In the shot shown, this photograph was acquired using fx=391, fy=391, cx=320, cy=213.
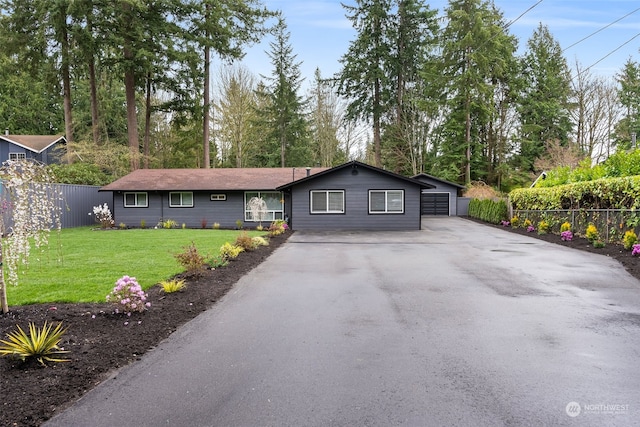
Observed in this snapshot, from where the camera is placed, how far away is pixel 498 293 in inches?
248

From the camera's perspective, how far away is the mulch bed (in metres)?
2.86

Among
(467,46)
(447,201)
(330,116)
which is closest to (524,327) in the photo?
(447,201)

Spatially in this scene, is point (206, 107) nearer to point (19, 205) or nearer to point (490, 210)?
point (490, 210)

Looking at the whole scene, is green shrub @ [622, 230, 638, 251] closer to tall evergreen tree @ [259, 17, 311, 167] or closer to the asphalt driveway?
the asphalt driveway

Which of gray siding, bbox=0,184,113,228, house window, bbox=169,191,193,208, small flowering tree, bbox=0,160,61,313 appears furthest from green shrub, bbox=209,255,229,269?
gray siding, bbox=0,184,113,228

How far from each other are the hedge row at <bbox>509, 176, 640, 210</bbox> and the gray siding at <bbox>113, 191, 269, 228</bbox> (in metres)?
13.9

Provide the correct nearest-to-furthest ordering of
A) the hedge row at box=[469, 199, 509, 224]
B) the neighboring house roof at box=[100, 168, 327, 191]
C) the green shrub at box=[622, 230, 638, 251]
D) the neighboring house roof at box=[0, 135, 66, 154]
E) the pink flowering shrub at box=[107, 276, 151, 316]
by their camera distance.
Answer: the pink flowering shrub at box=[107, 276, 151, 316] → the green shrub at box=[622, 230, 638, 251] → the neighboring house roof at box=[100, 168, 327, 191] → the hedge row at box=[469, 199, 509, 224] → the neighboring house roof at box=[0, 135, 66, 154]

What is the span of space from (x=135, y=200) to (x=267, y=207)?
7.07m

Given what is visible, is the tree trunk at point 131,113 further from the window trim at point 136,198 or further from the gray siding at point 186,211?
the gray siding at point 186,211

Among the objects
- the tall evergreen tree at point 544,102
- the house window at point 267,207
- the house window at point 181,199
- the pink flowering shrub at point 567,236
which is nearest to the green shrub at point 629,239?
the pink flowering shrub at point 567,236

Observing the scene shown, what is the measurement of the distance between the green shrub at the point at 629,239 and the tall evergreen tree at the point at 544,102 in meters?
25.7

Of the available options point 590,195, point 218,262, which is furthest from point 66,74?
point 590,195

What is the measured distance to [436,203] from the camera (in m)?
29.4

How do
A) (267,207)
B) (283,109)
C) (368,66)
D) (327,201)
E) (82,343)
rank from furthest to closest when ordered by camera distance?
(283,109) → (368,66) → (267,207) → (327,201) → (82,343)
